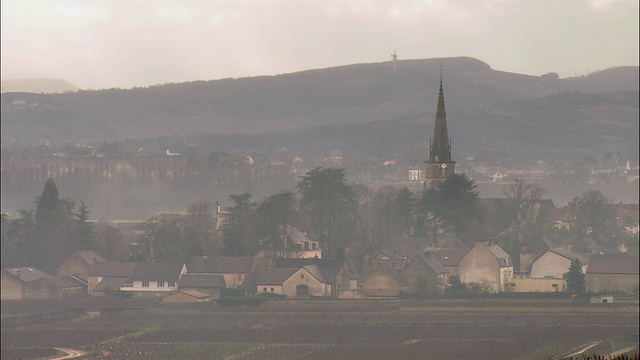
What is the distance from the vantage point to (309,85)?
515 ft

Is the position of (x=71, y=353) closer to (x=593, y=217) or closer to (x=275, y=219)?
(x=275, y=219)

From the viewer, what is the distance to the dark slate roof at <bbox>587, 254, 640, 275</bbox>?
7438 cm

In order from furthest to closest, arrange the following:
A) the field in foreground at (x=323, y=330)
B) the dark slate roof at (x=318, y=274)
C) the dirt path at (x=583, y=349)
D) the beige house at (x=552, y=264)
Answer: the beige house at (x=552, y=264)
the dark slate roof at (x=318, y=274)
the field in foreground at (x=323, y=330)
the dirt path at (x=583, y=349)

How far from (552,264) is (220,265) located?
12701 millimetres

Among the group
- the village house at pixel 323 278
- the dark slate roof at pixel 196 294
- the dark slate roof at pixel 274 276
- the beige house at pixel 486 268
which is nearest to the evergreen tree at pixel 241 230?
the village house at pixel 323 278

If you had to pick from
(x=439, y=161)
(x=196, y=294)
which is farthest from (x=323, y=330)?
(x=439, y=161)

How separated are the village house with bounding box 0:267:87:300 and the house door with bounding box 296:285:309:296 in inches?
A: 352

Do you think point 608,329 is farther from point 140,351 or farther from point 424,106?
point 424,106

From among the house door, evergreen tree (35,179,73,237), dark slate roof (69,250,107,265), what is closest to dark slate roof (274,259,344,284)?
the house door

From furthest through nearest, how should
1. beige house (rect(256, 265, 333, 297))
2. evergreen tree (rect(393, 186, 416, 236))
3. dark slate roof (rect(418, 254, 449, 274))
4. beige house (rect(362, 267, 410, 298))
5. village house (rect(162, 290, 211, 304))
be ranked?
evergreen tree (rect(393, 186, 416, 236)), dark slate roof (rect(418, 254, 449, 274)), beige house (rect(256, 265, 333, 297)), beige house (rect(362, 267, 410, 298)), village house (rect(162, 290, 211, 304))

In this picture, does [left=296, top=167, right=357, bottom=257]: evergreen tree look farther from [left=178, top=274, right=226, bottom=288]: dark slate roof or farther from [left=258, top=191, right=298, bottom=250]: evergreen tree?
[left=178, top=274, right=226, bottom=288]: dark slate roof

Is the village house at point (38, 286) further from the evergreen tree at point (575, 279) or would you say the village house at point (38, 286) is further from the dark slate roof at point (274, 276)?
the evergreen tree at point (575, 279)

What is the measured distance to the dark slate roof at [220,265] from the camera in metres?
76.7

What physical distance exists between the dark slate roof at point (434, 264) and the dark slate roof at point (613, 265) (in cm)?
540
